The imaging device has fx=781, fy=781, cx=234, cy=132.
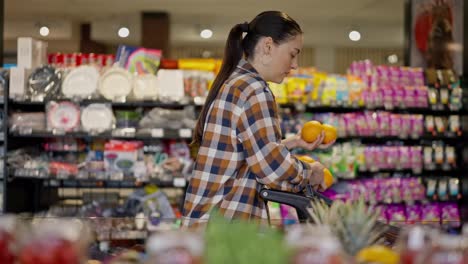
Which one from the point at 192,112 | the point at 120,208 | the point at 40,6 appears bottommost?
the point at 120,208

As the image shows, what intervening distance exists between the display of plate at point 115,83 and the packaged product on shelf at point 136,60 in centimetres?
26

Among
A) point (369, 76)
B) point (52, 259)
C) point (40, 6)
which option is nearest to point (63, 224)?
point (52, 259)

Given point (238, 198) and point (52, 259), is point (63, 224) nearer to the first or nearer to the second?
point (52, 259)

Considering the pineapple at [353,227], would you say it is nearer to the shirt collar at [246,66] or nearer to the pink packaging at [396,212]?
the shirt collar at [246,66]

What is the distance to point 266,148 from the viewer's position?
9.38ft

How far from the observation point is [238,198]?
296 centimetres

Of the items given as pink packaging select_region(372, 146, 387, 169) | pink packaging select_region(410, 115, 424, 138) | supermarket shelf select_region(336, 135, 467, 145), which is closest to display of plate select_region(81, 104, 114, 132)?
supermarket shelf select_region(336, 135, 467, 145)

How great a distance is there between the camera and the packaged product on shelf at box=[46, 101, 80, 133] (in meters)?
6.22

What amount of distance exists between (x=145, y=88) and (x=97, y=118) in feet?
1.48

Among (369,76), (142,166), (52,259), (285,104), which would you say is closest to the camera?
(52,259)

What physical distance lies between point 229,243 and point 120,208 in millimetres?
4996

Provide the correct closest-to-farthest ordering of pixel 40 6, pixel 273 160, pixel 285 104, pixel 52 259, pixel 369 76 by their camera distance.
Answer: pixel 52 259, pixel 273 160, pixel 285 104, pixel 369 76, pixel 40 6

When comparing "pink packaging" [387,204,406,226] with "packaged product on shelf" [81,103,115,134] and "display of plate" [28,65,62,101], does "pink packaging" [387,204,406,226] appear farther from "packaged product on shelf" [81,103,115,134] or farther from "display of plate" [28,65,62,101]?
"display of plate" [28,65,62,101]

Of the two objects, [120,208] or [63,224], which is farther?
[120,208]
